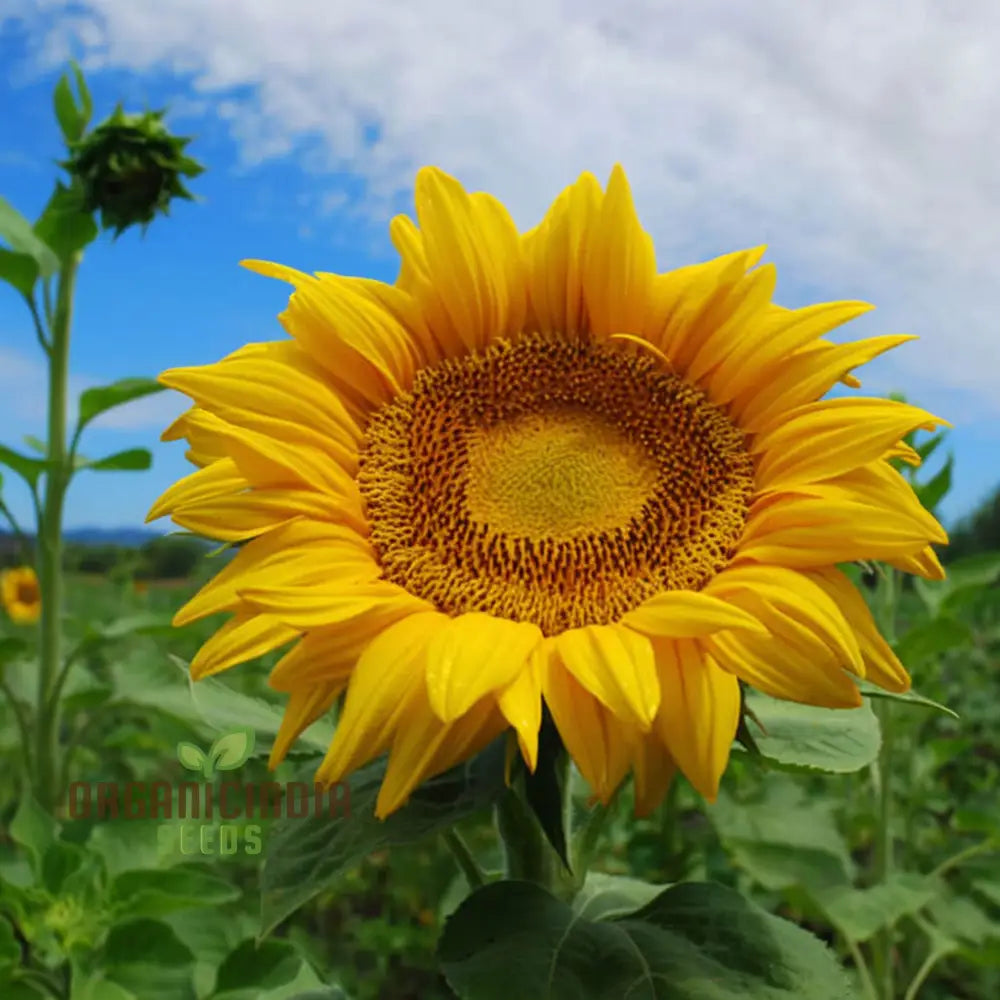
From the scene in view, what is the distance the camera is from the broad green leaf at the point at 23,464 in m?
2.19

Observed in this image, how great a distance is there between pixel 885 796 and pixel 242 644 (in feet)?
5.77

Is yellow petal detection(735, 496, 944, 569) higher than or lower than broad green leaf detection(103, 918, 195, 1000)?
higher

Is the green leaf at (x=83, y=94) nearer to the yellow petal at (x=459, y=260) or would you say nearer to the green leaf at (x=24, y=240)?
the green leaf at (x=24, y=240)

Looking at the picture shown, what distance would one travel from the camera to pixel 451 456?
1.41 meters

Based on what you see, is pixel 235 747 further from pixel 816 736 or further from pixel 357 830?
pixel 816 736

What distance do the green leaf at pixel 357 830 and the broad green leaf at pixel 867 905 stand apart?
1079mm

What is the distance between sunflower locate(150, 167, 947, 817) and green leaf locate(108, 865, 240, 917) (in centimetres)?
71

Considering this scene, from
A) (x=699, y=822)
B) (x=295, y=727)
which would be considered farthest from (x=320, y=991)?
(x=699, y=822)

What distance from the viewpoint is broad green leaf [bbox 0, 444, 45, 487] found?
219cm

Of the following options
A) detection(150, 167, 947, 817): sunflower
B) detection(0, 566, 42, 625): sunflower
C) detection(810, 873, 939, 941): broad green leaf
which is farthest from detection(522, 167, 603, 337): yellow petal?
detection(0, 566, 42, 625): sunflower

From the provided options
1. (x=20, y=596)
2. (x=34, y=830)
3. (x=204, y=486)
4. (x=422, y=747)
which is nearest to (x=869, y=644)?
(x=422, y=747)

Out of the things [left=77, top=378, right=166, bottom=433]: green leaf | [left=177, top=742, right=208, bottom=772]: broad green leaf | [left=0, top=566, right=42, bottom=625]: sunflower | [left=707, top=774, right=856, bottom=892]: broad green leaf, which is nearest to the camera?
[left=177, top=742, right=208, bottom=772]: broad green leaf

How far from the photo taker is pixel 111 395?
90.7 inches

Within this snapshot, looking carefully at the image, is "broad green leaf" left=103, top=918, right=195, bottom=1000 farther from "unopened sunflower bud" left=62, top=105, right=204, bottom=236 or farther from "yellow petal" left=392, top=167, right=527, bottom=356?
"unopened sunflower bud" left=62, top=105, right=204, bottom=236
